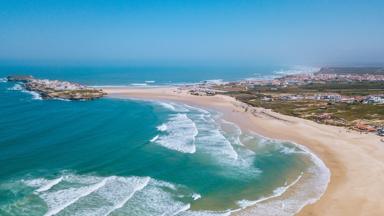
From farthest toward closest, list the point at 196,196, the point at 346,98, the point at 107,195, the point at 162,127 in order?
1. the point at 346,98
2. the point at 162,127
3. the point at 196,196
4. the point at 107,195

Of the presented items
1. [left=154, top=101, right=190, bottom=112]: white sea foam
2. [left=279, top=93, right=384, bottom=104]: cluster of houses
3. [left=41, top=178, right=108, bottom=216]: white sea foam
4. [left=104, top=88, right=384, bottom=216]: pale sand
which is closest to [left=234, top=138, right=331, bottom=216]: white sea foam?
[left=104, top=88, right=384, bottom=216]: pale sand

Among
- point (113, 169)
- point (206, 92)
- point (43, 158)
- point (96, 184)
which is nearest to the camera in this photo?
point (96, 184)

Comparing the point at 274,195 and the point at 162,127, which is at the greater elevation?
the point at 162,127

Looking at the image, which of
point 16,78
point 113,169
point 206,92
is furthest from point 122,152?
point 16,78

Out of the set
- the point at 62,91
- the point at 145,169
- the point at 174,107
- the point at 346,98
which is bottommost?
the point at 145,169

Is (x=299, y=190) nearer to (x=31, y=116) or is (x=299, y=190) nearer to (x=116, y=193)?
(x=116, y=193)

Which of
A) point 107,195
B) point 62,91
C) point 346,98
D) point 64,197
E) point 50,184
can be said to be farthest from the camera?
point 62,91

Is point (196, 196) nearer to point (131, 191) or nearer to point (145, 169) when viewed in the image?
point (131, 191)

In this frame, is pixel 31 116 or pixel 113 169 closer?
pixel 113 169

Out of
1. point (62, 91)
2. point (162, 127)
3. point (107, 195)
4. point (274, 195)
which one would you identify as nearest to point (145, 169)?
point (107, 195)
